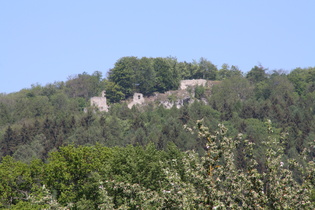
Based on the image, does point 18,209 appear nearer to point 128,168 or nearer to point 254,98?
point 128,168

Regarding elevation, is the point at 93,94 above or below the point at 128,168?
above

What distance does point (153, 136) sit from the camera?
11544 centimetres

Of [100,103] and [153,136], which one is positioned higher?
[100,103]

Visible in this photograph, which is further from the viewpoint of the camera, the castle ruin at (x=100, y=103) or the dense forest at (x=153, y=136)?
the castle ruin at (x=100, y=103)

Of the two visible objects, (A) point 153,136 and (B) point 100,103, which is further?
(B) point 100,103

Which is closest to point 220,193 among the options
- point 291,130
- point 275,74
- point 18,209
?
point 18,209

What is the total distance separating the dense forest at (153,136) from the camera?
1884cm

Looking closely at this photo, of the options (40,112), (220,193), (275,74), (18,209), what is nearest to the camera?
(220,193)

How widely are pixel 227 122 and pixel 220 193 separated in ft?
382

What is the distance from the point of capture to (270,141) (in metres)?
19.5

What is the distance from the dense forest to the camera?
61.8 ft

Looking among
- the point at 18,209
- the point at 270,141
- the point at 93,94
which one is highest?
the point at 93,94

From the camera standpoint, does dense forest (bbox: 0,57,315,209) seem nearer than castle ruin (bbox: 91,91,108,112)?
Yes

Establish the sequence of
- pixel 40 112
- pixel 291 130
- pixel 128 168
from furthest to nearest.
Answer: pixel 40 112 → pixel 291 130 → pixel 128 168
